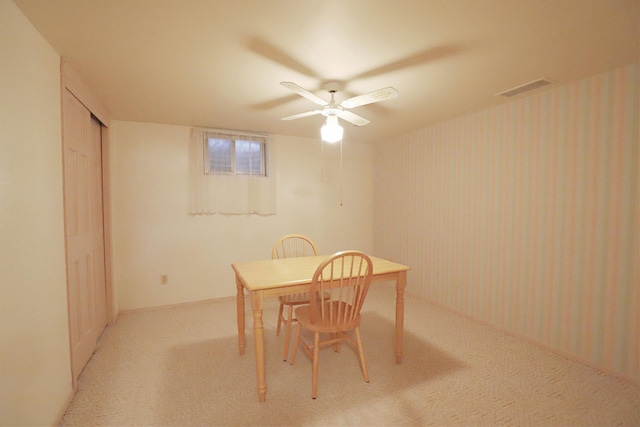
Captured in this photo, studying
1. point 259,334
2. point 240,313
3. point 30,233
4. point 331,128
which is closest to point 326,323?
point 259,334

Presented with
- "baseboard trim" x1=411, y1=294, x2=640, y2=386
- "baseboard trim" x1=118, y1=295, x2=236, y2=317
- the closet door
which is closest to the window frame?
the closet door

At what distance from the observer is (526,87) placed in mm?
2219

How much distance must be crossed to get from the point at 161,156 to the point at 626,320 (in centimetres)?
451

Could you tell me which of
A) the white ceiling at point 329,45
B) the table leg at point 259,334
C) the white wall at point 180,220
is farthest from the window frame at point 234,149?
the table leg at point 259,334

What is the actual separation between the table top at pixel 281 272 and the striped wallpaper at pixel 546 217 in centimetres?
129

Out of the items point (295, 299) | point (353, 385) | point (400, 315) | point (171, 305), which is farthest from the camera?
point (171, 305)

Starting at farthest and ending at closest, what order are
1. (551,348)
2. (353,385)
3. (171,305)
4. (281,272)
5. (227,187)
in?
1. (227,187)
2. (171,305)
3. (551,348)
4. (281,272)
5. (353,385)

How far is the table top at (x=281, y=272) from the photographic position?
1.74 metres

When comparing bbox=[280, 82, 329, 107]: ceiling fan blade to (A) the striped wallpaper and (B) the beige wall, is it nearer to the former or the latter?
(B) the beige wall

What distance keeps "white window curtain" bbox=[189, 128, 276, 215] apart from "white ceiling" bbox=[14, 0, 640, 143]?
2.88 feet

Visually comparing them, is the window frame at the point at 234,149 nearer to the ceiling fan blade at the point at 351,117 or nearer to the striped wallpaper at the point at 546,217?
the ceiling fan blade at the point at 351,117

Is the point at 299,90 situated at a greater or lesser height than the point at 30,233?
greater

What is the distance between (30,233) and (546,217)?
3.53 metres

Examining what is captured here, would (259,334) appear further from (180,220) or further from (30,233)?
(180,220)
